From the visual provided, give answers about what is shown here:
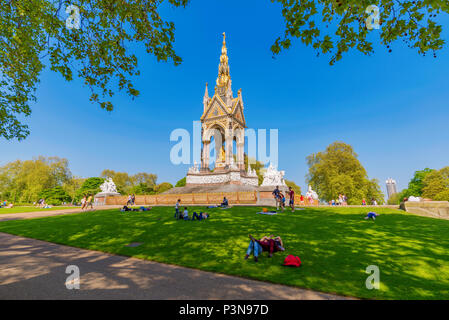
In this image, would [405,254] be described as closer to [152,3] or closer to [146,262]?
[146,262]

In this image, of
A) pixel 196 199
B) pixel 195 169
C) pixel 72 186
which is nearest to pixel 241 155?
pixel 195 169

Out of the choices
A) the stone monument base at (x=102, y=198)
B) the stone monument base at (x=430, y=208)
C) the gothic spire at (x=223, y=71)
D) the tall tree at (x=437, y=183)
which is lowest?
the stone monument base at (x=102, y=198)

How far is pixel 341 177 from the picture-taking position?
109 feet

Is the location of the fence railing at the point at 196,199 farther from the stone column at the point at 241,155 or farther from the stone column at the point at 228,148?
the stone column at the point at 241,155

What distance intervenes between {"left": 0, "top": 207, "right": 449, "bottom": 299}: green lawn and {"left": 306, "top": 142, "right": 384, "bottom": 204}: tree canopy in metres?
26.3

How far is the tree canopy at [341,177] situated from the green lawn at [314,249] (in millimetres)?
26262

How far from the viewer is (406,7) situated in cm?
369

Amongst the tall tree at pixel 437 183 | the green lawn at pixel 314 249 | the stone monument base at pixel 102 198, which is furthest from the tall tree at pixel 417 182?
the stone monument base at pixel 102 198

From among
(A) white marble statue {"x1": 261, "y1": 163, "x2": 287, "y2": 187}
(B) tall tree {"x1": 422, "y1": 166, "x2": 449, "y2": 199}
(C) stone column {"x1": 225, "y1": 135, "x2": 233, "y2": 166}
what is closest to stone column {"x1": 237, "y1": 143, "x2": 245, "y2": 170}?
(C) stone column {"x1": 225, "y1": 135, "x2": 233, "y2": 166}

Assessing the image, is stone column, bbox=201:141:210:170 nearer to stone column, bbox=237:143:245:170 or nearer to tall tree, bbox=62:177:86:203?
stone column, bbox=237:143:245:170

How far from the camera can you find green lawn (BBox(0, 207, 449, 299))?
159 inches

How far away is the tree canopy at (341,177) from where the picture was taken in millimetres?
32812

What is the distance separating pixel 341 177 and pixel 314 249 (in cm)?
3222
